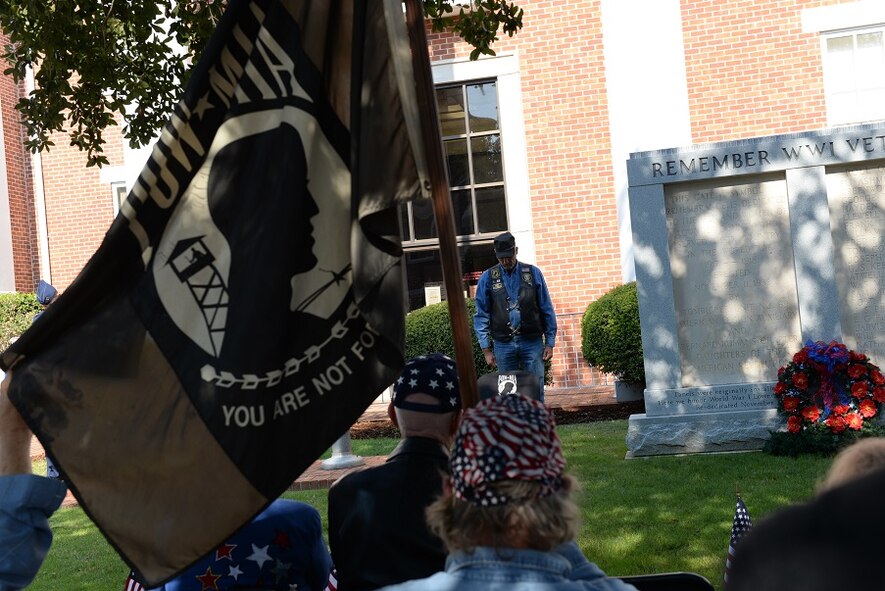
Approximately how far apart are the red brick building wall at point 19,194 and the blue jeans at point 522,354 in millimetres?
14274

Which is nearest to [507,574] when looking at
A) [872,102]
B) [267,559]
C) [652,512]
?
[267,559]

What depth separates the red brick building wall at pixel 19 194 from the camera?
68.6 ft

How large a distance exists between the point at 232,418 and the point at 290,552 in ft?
1.95

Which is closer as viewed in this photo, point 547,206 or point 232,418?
point 232,418

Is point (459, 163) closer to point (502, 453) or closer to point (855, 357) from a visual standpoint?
point (855, 357)

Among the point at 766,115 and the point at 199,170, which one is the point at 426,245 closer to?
the point at 766,115

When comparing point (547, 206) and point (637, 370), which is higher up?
point (547, 206)

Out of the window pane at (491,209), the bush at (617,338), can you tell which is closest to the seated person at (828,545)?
the bush at (617,338)

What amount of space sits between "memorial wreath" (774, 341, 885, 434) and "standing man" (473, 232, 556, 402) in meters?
2.30

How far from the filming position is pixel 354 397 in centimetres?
294

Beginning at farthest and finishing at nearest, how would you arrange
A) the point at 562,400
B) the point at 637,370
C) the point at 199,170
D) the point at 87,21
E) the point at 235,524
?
the point at 562,400
the point at 637,370
the point at 87,21
the point at 199,170
the point at 235,524

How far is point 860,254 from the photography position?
9.32 metres

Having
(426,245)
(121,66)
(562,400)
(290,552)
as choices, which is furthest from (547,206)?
(290,552)

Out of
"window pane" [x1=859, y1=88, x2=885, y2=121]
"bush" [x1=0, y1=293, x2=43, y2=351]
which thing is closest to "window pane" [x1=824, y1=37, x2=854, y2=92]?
"window pane" [x1=859, y1=88, x2=885, y2=121]
